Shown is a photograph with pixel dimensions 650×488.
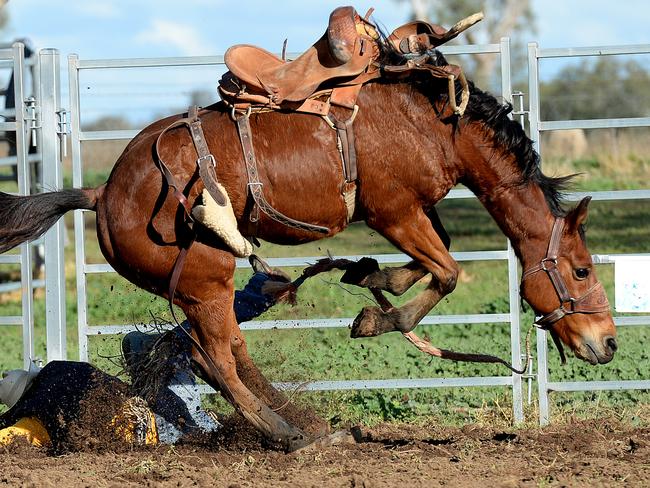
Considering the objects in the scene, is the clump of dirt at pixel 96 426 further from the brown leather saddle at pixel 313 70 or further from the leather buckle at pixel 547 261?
the leather buckle at pixel 547 261

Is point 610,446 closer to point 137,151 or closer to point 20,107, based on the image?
point 137,151

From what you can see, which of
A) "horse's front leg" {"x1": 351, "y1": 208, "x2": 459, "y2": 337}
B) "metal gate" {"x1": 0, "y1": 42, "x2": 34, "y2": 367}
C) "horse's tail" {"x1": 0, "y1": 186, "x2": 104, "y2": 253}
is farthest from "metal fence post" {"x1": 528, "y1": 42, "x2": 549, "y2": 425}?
"metal gate" {"x1": 0, "y1": 42, "x2": 34, "y2": 367}

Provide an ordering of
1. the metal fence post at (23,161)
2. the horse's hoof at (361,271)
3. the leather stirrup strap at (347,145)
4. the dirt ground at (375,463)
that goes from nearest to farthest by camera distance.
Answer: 1. the dirt ground at (375,463)
2. the leather stirrup strap at (347,145)
3. the horse's hoof at (361,271)
4. the metal fence post at (23,161)

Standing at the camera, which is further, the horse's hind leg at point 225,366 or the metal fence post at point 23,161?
the metal fence post at point 23,161

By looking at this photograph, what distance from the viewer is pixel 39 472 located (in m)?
4.71

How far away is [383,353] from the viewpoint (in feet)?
26.1

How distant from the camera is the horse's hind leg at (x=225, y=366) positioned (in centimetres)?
499

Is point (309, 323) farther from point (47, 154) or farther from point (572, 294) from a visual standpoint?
point (47, 154)

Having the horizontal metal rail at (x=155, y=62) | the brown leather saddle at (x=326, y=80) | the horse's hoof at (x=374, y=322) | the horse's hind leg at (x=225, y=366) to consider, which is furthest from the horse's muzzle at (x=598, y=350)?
the horizontal metal rail at (x=155, y=62)

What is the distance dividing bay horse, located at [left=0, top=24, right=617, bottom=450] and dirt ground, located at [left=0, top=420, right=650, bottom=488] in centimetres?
32

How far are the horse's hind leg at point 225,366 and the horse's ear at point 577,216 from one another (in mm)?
1769

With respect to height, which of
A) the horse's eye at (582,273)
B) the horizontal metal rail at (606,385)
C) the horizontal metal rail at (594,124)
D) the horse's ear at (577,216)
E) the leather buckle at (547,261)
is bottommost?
the horizontal metal rail at (606,385)

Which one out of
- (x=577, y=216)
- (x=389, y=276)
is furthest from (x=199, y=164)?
(x=577, y=216)

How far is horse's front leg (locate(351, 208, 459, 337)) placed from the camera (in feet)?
16.4
